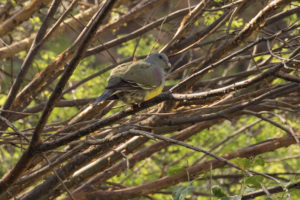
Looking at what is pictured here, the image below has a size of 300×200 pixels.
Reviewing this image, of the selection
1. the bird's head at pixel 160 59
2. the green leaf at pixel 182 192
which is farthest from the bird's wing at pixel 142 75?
the green leaf at pixel 182 192

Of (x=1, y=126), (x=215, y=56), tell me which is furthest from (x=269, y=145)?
(x=1, y=126)

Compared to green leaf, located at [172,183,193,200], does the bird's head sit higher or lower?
higher

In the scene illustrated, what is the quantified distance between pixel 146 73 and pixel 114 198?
217 cm

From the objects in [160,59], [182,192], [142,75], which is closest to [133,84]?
[142,75]

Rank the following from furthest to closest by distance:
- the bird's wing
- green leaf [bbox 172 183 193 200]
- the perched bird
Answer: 1. the bird's wing
2. the perched bird
3. green leaf [bbox 172 183 193 200]

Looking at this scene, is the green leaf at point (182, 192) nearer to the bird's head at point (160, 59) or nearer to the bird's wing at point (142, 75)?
the bird's wing at point (142, 75)

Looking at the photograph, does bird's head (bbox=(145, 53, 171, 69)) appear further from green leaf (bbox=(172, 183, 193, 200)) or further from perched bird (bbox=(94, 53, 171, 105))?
green leaf (bbox=(172, 183, 193, 200))

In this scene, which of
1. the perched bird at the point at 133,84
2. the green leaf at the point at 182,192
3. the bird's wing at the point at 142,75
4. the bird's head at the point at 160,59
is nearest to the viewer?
the green leaf at the point at 182,192

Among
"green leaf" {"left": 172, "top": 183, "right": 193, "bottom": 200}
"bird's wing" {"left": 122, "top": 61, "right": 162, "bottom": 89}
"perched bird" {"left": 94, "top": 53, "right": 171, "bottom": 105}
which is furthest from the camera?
"bird's wing" {"left": 122, "top": 61, "right": 162, "bottom": 89}

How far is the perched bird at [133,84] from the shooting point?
3.16m

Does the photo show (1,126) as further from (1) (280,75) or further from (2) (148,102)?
(1) (280,75)

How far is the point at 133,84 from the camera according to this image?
3248 mm

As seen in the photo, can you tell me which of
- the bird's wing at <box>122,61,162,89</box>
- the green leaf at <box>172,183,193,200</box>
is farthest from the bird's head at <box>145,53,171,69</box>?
the green leaf at <box>172,183,193,200</box>

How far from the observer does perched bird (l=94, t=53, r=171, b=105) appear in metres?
3.16
